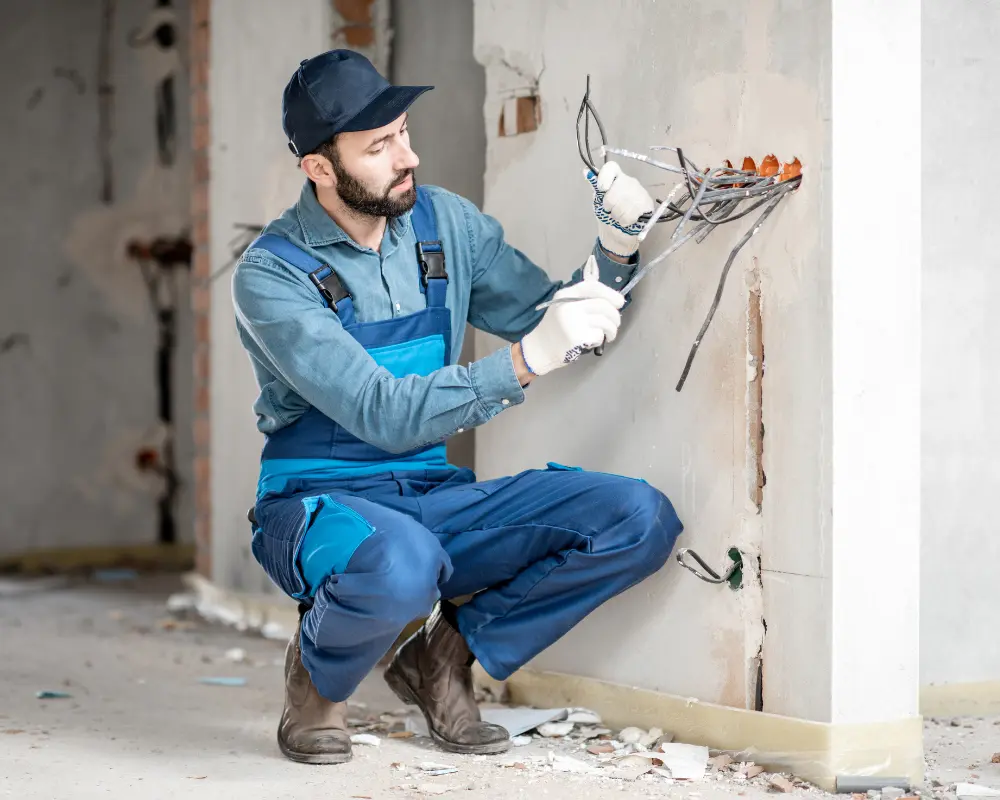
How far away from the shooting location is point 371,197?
2348mm

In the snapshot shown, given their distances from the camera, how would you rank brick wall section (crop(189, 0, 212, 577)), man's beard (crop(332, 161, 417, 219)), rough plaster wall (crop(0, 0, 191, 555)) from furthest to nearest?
rough plaster wall (crop(0, 0, 191, 555)) < brick wall section (crop(189, 0, 212, 577)) < man's beard (crop(332, 161, 417, 219))

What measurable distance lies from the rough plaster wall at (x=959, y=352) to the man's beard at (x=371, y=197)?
3.34ft

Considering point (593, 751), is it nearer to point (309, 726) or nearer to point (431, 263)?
point (309, 726)

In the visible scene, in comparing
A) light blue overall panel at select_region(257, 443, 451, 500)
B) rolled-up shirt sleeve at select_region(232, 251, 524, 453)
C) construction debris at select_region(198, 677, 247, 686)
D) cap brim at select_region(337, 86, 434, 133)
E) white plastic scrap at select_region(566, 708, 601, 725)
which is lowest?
construction debris at select_region(198, 677, 247, 686)

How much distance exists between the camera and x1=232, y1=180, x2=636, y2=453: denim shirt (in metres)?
2.17

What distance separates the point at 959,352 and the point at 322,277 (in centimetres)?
125

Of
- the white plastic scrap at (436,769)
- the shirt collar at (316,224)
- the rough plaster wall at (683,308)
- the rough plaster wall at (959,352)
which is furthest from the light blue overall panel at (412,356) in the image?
the rough plaster wall at (959,352)

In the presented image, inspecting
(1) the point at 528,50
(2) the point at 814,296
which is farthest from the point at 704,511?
(1) the point at 528,50

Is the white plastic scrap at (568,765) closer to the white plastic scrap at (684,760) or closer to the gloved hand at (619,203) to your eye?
the white plastic scrap at (684,760)

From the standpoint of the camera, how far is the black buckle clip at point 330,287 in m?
2.30

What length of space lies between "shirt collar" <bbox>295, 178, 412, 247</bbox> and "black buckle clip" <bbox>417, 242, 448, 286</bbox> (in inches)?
2.1

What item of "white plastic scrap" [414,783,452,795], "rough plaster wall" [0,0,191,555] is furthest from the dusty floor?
"rough plaster wall" [0,0,191,555]

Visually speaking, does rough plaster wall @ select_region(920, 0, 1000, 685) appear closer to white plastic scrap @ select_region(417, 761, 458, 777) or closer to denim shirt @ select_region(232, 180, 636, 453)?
denim shirt @ select_region(232, 180, 636, 453)

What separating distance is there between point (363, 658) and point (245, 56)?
2.17 meters
